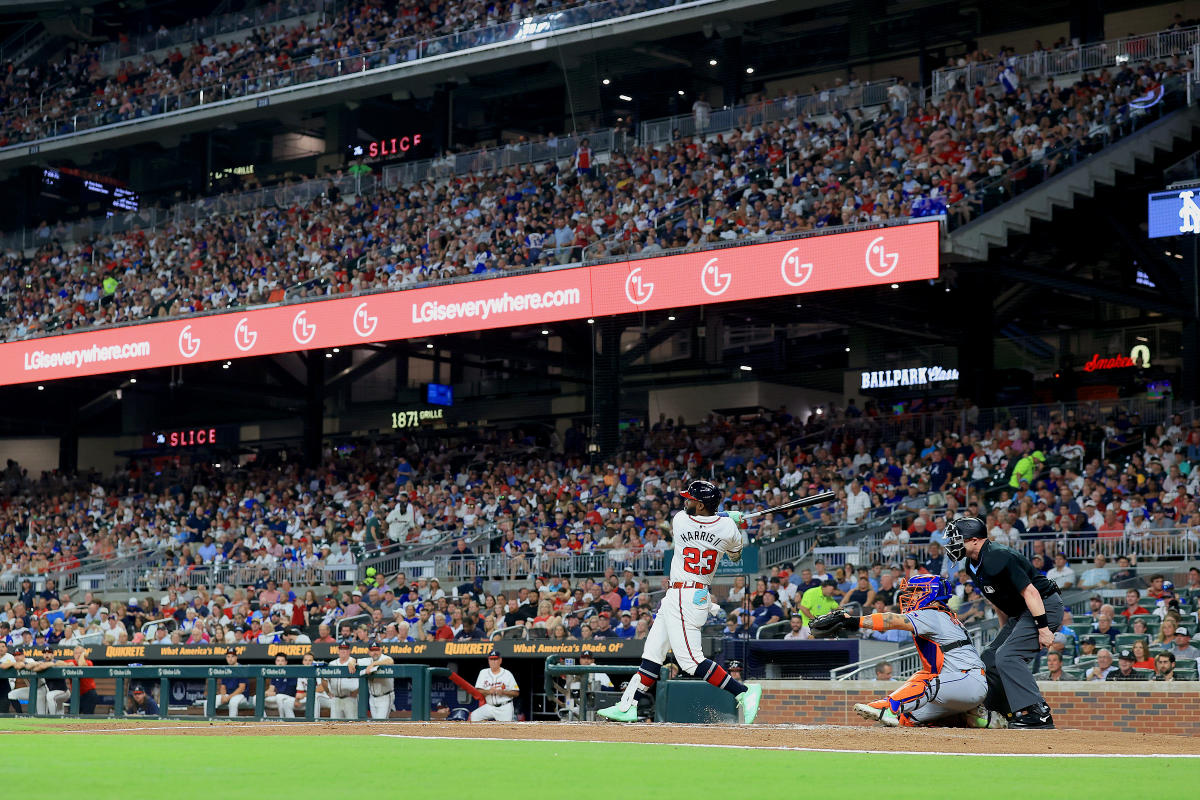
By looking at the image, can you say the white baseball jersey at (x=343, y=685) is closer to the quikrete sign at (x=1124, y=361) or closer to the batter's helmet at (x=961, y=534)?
the batter's helmet at (x=961, y=534)

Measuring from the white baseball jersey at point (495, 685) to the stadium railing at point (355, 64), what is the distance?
18.4 m

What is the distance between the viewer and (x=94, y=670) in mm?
17891

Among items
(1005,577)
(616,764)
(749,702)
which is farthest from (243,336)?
(616,764)

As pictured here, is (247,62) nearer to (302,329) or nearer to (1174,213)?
(302,329)

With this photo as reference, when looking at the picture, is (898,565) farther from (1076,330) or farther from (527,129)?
(527,129)

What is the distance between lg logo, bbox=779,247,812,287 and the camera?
75.5ft

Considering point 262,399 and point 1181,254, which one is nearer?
point 1181,254

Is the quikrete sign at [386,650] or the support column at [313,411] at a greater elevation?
the support column at [313,411]

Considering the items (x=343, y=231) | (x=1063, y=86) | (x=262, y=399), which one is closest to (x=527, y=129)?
(x=343, y=231)

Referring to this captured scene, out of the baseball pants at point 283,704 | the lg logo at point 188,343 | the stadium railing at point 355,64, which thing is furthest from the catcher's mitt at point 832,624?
the stadium railing at point 355,64

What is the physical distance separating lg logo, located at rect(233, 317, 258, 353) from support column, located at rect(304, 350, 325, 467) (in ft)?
14.6

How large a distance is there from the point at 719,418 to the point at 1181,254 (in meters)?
9.34

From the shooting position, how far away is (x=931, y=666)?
10586 millimetres

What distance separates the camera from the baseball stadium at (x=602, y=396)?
10.9 metres
